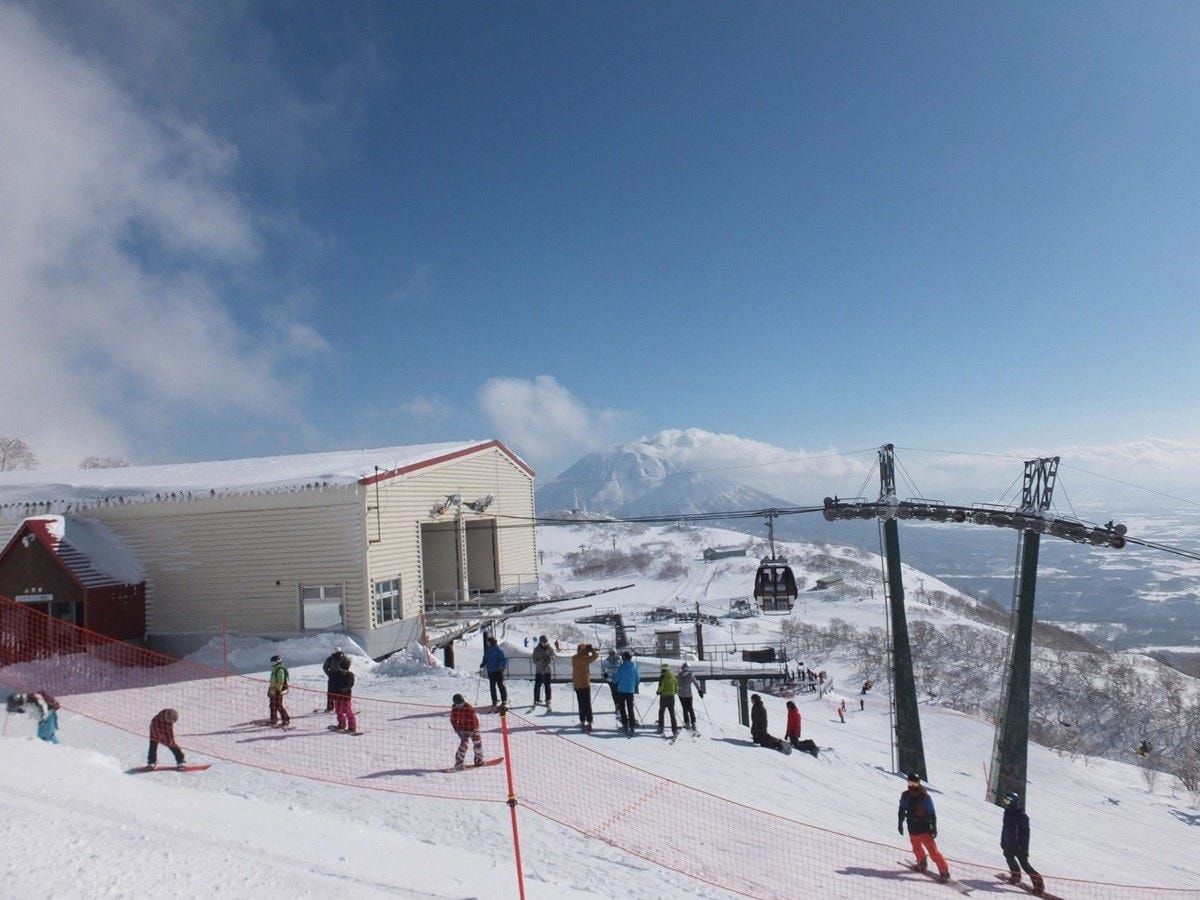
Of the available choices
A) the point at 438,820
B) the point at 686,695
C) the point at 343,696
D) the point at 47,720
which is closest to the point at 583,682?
the point at 686,695

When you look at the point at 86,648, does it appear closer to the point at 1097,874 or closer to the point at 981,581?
the point at 1097,874

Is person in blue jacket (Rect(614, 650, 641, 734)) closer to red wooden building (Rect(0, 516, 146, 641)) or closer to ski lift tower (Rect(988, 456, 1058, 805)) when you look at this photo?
ski lift tower (Rect(988, 456, 1058, 805))

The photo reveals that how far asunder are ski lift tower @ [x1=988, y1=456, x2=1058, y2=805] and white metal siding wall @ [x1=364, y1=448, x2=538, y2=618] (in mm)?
15915

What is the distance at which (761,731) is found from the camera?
54.3 ft

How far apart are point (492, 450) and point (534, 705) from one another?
15.2 meters

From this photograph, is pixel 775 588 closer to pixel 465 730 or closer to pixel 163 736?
pixel 465 730

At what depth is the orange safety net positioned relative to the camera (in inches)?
386

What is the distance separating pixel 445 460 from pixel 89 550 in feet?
35.3

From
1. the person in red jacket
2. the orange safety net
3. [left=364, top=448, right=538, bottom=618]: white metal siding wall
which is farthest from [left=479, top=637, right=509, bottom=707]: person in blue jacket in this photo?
[left=364, top=448, right=538, bottom=618]: white metal siding wall

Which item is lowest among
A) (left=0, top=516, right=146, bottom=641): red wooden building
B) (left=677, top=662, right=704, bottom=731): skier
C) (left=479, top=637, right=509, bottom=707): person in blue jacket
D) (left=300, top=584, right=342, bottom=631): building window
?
(left=677, top=662, right=704, bottom=731): skier

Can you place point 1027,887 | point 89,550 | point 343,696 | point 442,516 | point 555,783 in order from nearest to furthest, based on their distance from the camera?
point 555,783 → point 1027,887 → point 343,696 → point 89,550 → point 442,516

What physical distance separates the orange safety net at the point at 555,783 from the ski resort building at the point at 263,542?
4.39 m

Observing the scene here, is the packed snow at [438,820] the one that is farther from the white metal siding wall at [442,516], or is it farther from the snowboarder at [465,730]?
the white metal siding wall at [442,516]

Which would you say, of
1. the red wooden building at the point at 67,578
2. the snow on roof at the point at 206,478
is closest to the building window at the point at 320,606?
the snow on roof at the point at 206,478
